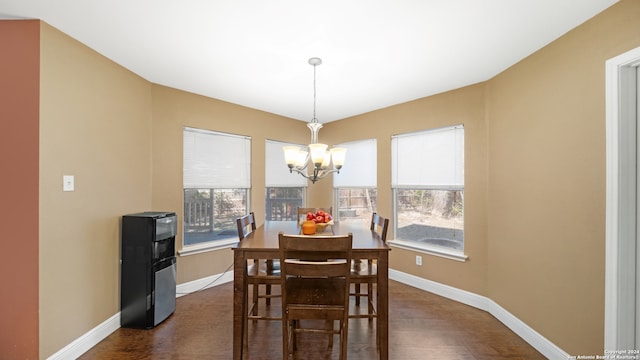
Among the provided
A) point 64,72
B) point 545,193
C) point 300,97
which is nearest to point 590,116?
point 545,193

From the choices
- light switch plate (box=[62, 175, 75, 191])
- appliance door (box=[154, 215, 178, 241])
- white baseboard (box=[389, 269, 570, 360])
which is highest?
light switch plate (box=[62, 175, 75, 191])

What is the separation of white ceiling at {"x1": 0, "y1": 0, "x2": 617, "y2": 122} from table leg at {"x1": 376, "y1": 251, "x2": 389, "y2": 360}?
167 centimetres

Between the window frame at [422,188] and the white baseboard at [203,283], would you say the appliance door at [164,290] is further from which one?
the window frame at [422,188]

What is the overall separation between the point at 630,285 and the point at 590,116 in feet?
3.62

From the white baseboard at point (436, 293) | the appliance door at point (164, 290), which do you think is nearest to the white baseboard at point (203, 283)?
the white baseboard at point (436, 293)

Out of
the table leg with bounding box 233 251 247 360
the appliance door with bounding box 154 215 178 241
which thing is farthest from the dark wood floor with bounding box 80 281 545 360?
the appliance door with bounding box 154 215 178 241

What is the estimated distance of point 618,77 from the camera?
5.16 ft

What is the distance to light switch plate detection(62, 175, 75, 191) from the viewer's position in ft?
6.40

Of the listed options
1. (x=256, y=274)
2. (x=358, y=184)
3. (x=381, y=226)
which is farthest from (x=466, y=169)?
(x=256, y=274)

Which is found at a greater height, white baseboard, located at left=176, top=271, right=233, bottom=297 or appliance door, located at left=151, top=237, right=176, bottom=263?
appliance door, located at left=151, top=237, right=176, bottom=263

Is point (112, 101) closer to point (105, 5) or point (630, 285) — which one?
point (105, 5)

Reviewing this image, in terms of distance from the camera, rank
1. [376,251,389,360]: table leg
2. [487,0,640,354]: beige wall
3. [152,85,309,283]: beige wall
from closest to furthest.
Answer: [487,0,640,354]: beige wall < [376,251,389,360]: table leg < [152,85,309,283]: beige wall

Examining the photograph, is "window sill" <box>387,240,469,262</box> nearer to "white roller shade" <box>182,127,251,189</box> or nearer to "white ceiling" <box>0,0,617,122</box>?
"white ceiling" <box>0,0,617,122</box>

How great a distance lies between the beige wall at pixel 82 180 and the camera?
1.83 m
